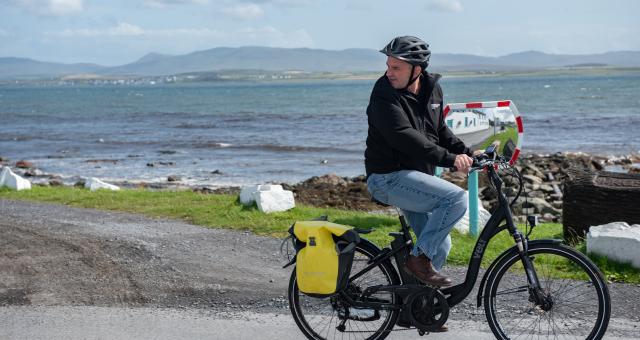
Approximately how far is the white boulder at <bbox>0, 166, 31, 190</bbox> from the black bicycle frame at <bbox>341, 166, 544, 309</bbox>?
12.4 metres

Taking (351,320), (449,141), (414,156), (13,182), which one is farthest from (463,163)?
(13,182)

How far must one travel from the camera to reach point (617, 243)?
742 centimetres

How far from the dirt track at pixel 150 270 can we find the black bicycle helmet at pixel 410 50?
2.18 m

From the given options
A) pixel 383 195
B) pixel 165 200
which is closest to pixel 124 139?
pixel 165 200

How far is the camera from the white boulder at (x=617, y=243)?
732cm

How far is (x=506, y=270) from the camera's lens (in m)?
5.02

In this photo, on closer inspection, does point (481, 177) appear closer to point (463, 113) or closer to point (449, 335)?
point (463, 113)

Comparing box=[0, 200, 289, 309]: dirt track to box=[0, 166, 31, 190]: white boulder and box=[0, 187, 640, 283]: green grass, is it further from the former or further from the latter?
box=[0, 166, 31, 190]: white boulder

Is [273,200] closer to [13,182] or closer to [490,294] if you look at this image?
[490,294]

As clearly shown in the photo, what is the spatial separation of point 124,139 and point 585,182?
124 ft

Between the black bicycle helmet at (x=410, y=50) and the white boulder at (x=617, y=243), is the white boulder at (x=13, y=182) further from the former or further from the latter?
the black bicycle helmet at (x=410, y=50)

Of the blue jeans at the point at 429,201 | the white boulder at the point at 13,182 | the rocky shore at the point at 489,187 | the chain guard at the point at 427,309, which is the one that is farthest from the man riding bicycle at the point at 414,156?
the white boulder at the point at 13,182

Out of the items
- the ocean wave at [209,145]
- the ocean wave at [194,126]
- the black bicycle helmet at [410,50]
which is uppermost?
the black bicycle helmet at [410,50]

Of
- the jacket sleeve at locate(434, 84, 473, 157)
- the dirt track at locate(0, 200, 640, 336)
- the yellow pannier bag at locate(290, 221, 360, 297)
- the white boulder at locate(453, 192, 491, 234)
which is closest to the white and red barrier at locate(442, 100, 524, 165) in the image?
the white boulder at locate(453, 192, 491, 234)
